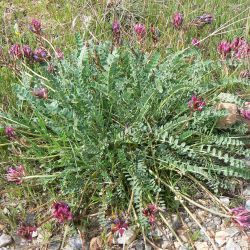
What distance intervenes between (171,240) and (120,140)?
0.53 meters

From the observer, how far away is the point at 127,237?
2039 mm

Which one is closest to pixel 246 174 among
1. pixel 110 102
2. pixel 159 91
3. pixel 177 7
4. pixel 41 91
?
pixel 159 91

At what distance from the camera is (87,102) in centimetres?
224

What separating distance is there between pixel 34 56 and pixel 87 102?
1.77 feet

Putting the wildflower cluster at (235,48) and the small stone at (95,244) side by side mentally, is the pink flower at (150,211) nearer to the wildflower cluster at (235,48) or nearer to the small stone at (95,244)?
the small stone at (95,244)

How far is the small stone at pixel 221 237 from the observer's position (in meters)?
2.05

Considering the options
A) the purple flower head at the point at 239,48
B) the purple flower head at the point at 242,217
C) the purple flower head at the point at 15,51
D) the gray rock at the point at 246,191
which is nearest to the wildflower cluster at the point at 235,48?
the purple flower head at the point at 239,48

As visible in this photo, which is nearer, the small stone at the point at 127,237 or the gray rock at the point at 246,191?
the small stone at the point at 127,237

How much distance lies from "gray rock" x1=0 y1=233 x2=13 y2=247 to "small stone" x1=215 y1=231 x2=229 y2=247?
37.0 inches

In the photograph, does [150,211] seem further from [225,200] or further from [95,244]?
[225,200]

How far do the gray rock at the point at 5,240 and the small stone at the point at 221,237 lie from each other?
939mm

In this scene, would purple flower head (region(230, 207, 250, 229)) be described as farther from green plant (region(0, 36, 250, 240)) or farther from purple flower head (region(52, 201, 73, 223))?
purple flower head (region(52, 201, 73, 223))

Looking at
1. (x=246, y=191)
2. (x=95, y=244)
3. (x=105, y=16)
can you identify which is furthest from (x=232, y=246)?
(x=105, y=16)

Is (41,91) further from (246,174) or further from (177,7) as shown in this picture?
(177,7)
